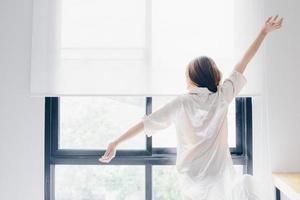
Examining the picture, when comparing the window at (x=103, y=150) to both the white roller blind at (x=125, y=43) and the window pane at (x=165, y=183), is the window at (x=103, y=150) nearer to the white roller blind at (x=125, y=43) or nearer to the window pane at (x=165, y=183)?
the window pane at (x=165, y=183)

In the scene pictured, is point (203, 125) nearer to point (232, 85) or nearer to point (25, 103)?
point (232, 85)

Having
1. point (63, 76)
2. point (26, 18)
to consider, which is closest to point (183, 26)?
point (63, 76)

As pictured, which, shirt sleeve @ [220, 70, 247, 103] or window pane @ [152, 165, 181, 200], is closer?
shirt sleeve @ [220, 70, 247, 103]

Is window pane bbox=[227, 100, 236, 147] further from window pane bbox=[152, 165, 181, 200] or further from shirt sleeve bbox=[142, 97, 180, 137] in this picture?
shirt sleeve bbox=[142, 97, 180, 137]

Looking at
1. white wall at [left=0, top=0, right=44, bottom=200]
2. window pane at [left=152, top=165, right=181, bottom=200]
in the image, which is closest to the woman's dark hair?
window pane at [left=152, top=165, right=181, bottom=200]

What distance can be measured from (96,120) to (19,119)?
0.47m

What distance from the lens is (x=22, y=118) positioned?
6.97ft

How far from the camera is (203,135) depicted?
68.6 inches

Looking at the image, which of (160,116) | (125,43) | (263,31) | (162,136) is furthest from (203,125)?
(125,43)

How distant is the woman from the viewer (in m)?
1.73

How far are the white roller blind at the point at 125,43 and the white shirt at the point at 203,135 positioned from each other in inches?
8.4

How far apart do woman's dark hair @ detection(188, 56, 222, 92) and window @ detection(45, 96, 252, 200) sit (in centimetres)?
41

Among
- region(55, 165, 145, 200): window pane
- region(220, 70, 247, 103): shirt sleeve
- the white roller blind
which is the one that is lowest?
region(55, 165, 145, 200): window pane

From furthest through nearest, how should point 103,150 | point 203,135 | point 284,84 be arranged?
point 103,150 < point 284,84 < point 203,135
